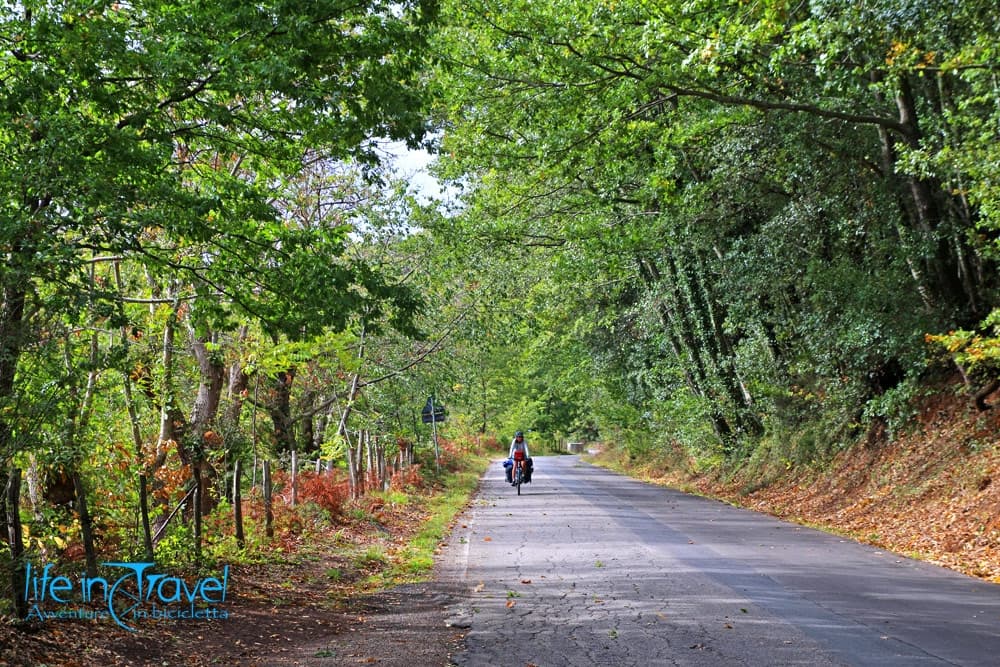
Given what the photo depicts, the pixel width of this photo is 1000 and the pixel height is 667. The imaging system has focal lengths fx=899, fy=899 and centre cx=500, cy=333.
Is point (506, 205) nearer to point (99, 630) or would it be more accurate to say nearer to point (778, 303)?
point (778, 303)

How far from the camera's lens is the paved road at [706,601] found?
273 inches

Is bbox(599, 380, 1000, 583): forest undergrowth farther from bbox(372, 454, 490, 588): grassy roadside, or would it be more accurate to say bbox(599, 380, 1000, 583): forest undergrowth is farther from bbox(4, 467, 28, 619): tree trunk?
bbox(4, 467, 28, 619): tree trunk

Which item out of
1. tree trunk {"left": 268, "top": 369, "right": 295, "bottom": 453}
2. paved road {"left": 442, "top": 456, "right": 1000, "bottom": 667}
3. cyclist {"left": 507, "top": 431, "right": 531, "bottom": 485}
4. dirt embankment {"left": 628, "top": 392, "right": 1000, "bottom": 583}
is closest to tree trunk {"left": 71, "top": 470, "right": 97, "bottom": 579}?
paved road {"left": 442, "top": 456, "right": 1000, "bottom": 667}

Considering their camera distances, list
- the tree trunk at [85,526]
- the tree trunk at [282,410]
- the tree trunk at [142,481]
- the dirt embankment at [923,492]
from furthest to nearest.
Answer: the tree trunk at [282,410] → the dirt embankment at [923,492] → the tree trunk at [142,481] → the tree trunk at [85,526]

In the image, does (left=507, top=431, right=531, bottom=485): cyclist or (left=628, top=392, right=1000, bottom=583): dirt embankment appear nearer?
(left=628, top=392, right=1000, bottom=583): dirt embankment

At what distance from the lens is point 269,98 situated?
8.41m

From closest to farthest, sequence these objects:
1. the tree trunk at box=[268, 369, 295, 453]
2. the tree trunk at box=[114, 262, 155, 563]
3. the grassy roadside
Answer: the tree trunk at box=[114, 262, 155, 563] < the grassy roadside < the tree trunk at box=[268, 369, 295, 453]

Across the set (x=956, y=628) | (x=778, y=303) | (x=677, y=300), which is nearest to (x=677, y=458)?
(x=677, y=300)

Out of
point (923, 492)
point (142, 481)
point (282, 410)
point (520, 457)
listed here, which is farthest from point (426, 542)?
point (520, 457)

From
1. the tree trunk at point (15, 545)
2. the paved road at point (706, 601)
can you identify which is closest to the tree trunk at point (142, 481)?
the tree trunk at point (15, 545)

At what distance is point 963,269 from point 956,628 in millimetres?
10604

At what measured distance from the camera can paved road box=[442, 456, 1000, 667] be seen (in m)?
6.94

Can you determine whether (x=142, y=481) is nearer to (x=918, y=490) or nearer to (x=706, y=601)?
(x=706, y=601)

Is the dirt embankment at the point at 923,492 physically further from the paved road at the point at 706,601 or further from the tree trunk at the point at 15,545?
the tree trunk at the point at 15,545
